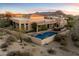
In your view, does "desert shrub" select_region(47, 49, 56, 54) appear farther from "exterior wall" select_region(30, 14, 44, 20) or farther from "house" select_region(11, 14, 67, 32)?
"exterior wall" select_region(30, 14, 44, 20)

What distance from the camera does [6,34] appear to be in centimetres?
209

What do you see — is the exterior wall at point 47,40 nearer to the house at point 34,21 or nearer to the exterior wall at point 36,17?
the house at point 34,21

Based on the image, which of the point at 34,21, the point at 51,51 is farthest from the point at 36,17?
the point at 51,51

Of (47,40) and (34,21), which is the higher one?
(34,21)

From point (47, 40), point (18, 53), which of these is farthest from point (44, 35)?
point (18, 53)

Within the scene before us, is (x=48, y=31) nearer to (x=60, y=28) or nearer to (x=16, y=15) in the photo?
(x=60, y=28)

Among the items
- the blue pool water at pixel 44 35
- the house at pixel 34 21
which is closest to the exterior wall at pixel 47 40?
the blue pool water at pixel 44 35

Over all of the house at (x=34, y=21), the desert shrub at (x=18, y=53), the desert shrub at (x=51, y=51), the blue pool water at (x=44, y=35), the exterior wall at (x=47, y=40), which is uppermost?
the house at (x=34, y=21)

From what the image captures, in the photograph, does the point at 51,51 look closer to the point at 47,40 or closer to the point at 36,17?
the point at 47,40

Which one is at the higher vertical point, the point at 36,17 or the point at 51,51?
the point at 36,17

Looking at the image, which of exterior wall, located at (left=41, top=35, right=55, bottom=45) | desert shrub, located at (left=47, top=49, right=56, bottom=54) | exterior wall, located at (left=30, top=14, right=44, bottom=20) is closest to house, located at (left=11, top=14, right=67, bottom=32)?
exterior wall, located at (left=30, top=14, right=44, bottom=20)

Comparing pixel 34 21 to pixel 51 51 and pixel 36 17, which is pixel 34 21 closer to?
pixel 36 17

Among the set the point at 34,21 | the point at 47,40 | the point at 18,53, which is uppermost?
the point at 34,21

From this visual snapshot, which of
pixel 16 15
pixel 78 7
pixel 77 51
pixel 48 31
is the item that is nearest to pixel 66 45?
pixel 77 51
